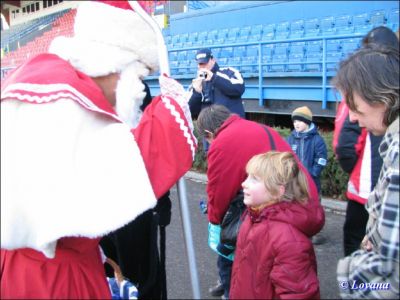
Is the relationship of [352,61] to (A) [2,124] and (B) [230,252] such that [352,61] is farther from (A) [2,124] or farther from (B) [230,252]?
(B) [230,252]

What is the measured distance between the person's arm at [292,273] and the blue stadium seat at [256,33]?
30.8ft

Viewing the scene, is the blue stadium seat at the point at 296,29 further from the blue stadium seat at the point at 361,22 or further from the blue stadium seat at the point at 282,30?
the blue stadium seat at the point at 361,22

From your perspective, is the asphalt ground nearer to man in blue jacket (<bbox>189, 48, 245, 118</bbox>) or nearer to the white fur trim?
man in blue jacket (<bbox>189, 48, 245, 118</bbox>)

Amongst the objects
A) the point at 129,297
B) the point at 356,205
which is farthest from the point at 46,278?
the point at 356,205

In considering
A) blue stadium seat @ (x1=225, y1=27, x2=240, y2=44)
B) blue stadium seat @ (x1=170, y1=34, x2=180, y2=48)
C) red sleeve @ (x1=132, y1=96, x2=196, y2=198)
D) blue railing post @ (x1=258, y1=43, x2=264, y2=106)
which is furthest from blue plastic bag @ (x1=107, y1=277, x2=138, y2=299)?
blue stadium seat @ (x1=170, y1=34, x2=180, y2=48)

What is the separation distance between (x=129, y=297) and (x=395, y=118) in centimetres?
109

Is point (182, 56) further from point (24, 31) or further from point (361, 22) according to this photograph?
point (24, 31)

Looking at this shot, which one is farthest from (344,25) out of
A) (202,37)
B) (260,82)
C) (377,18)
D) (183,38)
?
(183,38)

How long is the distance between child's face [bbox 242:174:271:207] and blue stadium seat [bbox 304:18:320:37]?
8.23m

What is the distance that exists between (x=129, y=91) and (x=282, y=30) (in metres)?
9.73

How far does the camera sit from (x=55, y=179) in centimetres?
119

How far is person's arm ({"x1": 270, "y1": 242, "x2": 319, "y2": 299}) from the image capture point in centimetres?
196

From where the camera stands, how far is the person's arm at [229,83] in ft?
16.8

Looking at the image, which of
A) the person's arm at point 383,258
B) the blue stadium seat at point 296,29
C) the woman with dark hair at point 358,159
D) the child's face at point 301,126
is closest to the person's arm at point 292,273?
the person's arm at point 383,258
